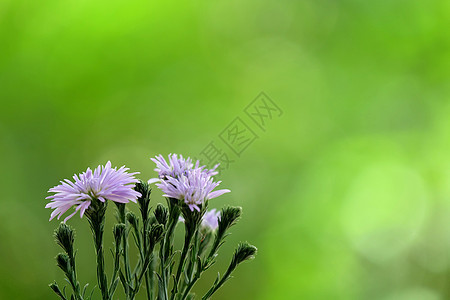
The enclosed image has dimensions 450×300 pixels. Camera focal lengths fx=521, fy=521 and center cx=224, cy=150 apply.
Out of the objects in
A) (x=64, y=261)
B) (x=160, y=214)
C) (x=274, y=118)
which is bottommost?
(x=64, y=261)

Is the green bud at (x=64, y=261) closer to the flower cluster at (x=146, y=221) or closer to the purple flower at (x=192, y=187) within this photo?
the flower cluster at (x=146, y=221)

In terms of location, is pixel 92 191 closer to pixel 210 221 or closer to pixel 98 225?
pixel 98 225

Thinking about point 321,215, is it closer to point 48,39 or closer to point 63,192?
point 48,39

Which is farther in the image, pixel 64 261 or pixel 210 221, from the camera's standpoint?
pixel 210 221

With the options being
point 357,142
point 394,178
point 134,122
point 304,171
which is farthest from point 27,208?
point 394,178

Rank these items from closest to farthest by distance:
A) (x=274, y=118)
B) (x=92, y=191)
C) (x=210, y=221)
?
(x=92, y=191), (x=210, y=221), (x=274, y=118)

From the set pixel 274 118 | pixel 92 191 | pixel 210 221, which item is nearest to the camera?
pixel 92 191

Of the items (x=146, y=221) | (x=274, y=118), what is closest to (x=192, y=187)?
(x=146, y=221)

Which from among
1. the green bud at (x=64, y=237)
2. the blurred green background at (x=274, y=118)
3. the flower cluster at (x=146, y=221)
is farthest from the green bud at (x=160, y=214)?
the blurred green background at (x=274, y=118)
